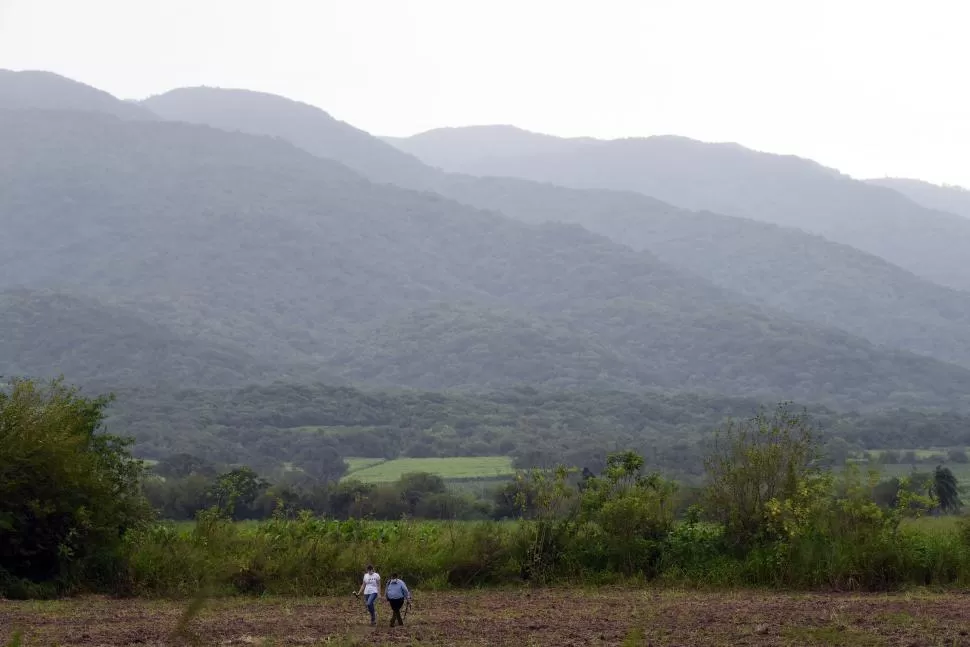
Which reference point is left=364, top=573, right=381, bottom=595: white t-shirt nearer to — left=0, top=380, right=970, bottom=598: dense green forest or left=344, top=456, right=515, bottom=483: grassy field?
left=0, top=380, right=970, bottom=598: dense green forest

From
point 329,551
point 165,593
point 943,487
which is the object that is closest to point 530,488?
point 329,551

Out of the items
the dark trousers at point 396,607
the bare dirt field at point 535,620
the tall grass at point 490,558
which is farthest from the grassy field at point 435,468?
the dark trousers at point 396,607

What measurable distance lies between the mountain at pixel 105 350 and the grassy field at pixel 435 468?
60.0 metres

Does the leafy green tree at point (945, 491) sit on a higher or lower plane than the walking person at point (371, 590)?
lower

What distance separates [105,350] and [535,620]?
531ft

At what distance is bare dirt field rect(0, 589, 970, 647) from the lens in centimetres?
1634

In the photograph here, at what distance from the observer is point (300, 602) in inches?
883

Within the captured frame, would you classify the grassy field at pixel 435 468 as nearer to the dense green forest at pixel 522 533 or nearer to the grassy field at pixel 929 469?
the grassy field at pixel 929 469

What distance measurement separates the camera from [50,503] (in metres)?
22.5

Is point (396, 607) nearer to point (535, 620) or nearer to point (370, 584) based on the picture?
point (370, 584)

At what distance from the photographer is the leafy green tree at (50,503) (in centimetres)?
2245

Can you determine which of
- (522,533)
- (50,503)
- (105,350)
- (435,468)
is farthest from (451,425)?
(50,503)

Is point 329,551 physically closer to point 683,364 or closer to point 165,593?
point 165,593

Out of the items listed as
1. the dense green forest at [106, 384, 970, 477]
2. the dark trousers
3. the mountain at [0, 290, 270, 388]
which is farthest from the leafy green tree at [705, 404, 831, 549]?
the mountain at [0, 290, 270, 388]
